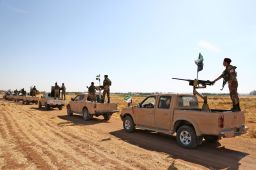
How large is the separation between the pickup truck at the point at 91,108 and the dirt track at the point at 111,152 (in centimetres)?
483

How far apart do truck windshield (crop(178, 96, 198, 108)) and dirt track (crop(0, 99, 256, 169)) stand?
152 cm

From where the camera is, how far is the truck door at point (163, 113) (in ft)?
34.5

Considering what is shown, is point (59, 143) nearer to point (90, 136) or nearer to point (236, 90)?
point (90, 136)

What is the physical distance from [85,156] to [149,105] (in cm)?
437

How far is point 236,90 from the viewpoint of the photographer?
391 inches

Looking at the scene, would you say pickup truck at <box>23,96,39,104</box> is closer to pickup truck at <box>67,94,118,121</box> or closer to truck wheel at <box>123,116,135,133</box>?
pickup truck at <box>67,94,118,121</box>

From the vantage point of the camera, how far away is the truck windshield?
34.6 ft

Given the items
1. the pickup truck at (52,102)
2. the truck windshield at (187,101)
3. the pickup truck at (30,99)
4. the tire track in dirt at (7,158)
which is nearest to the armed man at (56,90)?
the pickup truck at (52,102)

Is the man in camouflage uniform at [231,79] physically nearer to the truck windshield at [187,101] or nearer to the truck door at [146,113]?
the truck windshield at [187,101]

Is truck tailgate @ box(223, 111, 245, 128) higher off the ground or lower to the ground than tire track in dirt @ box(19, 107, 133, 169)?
higher

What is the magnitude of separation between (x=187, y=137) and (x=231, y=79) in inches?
102

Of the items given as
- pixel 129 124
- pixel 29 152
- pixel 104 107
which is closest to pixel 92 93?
pixel 104 107

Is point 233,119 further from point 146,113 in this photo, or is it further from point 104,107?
point 104,107

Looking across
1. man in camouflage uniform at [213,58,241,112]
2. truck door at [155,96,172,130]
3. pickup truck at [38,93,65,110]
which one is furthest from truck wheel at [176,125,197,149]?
pickup truck at [38,93,65,110]
